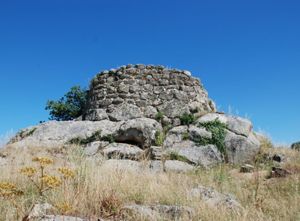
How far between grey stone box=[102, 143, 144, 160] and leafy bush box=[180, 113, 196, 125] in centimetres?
216

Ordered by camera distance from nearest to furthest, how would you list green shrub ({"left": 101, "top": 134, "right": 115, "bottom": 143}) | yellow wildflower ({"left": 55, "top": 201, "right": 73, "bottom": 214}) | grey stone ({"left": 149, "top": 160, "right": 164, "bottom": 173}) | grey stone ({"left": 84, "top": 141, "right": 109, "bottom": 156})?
1. yellow wildflower ({"left": 55, "top": 201, "right": 73, "bottom": 214})
2. grey stone ({"left": 149, "top": 160, "right": 164, "bottom": 173})
3. grey stone ({"left": 84, "top": 141, "right": 109, "bottom": 156})
4. green shrub ({"left": 101, "top": 134, "right": 115, "bottom": 143})

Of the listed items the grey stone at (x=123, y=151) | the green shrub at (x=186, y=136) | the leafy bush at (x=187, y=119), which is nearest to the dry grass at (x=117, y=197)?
the grey stone at (x=123, y=151)

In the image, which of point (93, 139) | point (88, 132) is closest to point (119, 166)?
point (93, 139)

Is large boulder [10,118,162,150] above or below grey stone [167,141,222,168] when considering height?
above

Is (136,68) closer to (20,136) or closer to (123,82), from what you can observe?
(123,82)

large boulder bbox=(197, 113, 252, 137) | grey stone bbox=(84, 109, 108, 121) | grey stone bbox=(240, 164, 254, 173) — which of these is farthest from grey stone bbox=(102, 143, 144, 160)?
grey stone bbox=(240, 164, 254, 173)

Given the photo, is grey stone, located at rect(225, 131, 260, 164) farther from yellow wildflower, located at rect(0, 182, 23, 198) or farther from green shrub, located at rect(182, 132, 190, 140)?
yellow wildflower, located at rect(0, 182, 23, 198)

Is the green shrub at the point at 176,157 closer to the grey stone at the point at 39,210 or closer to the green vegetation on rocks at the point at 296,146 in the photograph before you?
the green vegetation on rocks at the point at 296,146

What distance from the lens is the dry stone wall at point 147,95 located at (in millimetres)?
14930

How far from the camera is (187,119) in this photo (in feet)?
47.4

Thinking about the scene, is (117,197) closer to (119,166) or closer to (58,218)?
(58,218)

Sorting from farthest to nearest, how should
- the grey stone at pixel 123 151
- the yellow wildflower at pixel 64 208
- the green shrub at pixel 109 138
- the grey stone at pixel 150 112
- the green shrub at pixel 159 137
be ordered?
1. the grey stone at pixel 150 112
2. the green shrub at pixel 109 138
3. the green shrub at pixel 159 137
4. the grey stone at pixel 123 151
5. the yellow wildflower at pixel 64 208

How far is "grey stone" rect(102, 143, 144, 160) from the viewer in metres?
12.6

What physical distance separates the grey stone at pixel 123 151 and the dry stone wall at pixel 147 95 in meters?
1.84
